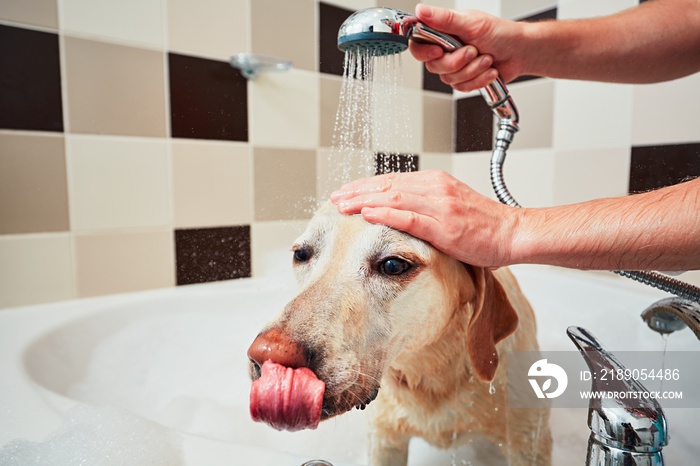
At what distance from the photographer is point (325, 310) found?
0.72m

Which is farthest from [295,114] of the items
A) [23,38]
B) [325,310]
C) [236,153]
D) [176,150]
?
[325,310]

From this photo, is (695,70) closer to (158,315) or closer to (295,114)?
(295,114)

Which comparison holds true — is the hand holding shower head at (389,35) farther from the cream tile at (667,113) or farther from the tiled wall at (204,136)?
the cream tile at (667,113)

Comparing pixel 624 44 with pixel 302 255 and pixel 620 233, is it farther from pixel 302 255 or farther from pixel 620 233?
pixel 302 255

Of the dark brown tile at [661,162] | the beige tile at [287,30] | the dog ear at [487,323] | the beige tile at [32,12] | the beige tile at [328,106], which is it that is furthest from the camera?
the beige tile at [287,30]

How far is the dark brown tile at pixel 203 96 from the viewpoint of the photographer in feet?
5.47

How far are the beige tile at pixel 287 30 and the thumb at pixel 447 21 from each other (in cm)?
73

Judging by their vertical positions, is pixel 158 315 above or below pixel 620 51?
below

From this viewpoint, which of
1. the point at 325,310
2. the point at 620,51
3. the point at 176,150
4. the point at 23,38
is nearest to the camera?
the point at 325,310

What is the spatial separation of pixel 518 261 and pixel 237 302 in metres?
1.07

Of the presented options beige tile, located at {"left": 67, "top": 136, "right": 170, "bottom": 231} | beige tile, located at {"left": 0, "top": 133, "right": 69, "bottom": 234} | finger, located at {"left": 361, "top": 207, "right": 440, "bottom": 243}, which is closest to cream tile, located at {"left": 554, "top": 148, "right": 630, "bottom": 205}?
finger, located at {"left": 361, "top": 207, "right": 440, "bottom": 243}

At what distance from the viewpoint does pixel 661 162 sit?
1.32 metres

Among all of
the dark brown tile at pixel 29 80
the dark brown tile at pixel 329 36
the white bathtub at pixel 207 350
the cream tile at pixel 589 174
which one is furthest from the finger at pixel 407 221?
the dark brown tile at pixel 29 80

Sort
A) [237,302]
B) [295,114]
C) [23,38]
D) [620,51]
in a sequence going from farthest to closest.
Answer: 1. [295,114]
2. [237,302]
3. [23,38]
4. [620,51]
